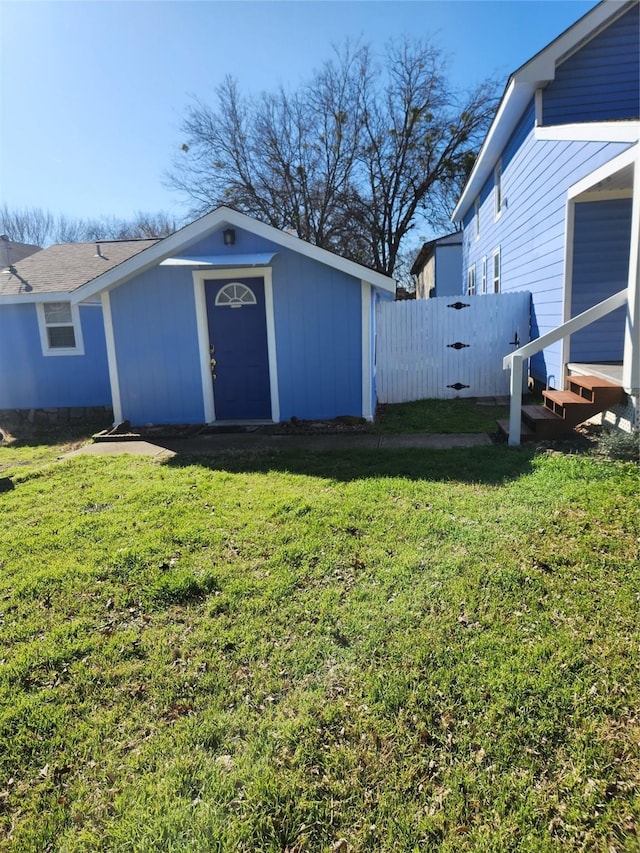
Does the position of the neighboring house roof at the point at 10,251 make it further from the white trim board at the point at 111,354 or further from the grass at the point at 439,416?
the grass at the point at 439,416

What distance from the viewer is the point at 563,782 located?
6.31 feet

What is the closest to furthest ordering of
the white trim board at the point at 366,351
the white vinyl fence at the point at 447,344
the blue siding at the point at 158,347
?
the white trim board at the point at 366,351 → the blue siding at the point at 158,347 → the white vinyl fence at the point at 447,344

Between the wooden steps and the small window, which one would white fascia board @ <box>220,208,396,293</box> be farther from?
the wooden steps

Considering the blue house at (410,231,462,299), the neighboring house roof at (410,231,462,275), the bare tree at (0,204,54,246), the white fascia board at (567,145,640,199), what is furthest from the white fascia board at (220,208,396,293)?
the bare tree at (0,204,54,246)

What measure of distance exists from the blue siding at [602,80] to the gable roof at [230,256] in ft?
15.3

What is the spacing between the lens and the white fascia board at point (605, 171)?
17.5ft

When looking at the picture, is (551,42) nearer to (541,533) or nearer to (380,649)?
(541,533)

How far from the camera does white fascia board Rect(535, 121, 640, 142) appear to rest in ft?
17.3

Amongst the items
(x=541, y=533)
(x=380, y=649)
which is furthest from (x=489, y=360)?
(x=380, y=649)

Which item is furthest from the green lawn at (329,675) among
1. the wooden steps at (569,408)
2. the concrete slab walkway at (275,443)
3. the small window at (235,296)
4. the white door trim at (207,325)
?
the small window at (235,296)

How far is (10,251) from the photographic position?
16.0 m

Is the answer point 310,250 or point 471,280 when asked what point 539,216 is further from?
point 471,280

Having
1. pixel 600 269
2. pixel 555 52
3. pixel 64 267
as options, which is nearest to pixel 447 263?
pixel 555 52

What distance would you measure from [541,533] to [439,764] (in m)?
2.22
